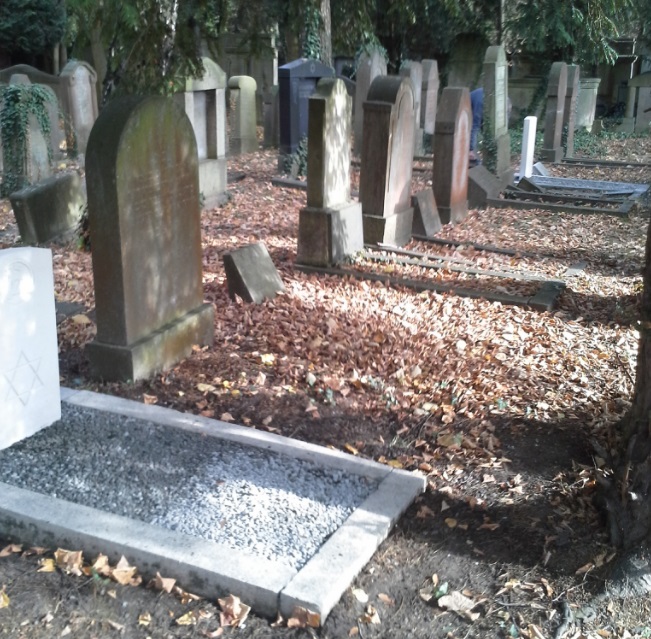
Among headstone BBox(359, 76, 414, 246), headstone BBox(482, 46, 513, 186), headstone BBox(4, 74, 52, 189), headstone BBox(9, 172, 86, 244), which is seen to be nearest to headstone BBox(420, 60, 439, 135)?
headstone BBox(482, 46, 513, 186)

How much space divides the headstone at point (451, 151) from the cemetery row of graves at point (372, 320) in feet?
0.10

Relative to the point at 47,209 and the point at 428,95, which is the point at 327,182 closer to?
the point at 47,209

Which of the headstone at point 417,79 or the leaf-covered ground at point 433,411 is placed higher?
the headstone at point 417,79

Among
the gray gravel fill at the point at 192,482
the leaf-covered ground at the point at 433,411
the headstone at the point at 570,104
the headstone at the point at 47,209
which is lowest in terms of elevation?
the leaf-covered ground at the point at 433,411

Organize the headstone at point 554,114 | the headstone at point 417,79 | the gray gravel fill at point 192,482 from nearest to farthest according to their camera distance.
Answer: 1. the gray gravel fill at point 192,482
2. the headstone at point 554,114
3. the headstone at point 417,79

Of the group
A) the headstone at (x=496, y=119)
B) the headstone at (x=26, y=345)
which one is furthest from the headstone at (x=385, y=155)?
the headstone at (x=26, y=345)

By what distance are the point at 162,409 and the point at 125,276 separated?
35.1 inches

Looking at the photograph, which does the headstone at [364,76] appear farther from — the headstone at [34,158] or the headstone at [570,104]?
the headstone at [34,158]

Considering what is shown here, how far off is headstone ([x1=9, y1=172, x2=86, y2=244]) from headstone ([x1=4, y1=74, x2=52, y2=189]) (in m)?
1.98

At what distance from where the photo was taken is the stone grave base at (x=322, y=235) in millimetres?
7859

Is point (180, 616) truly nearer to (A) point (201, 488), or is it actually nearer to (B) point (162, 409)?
(A) point (201, 488)

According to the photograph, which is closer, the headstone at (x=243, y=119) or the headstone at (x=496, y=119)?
the headstone at (x=496, y=119)

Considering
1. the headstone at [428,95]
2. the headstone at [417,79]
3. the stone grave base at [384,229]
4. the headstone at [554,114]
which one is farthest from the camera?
the headstone at [428,95]

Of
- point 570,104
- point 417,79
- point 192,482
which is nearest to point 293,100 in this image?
point 417,79
